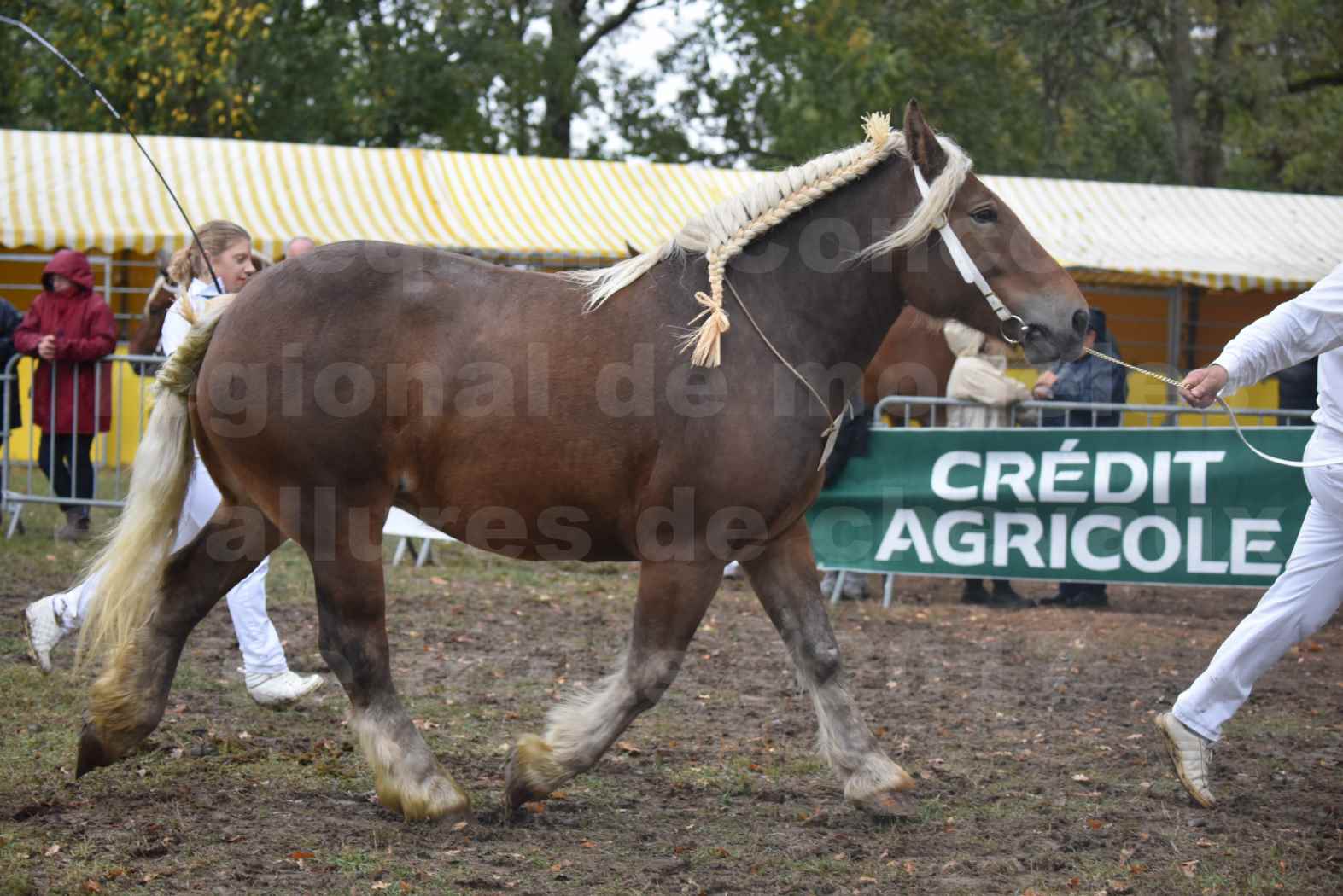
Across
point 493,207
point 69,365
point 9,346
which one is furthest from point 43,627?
point 493,207

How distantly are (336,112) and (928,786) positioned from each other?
2302 centimetres

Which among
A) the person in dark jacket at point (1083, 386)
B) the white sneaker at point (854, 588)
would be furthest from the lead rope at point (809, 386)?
the person in dark jacket at point (1083, 386)

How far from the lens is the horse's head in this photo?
4.25m

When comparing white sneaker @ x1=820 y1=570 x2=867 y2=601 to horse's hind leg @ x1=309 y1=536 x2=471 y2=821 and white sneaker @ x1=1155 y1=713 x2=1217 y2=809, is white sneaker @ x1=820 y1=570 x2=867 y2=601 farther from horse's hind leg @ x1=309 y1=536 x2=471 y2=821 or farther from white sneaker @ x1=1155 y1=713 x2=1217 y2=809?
horse's hind leg @ x1=309 y1=536 x2=471 y2=821

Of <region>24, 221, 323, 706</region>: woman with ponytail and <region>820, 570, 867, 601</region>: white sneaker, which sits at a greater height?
<region>24, 221, 323, 706</region>: woman with ponytail

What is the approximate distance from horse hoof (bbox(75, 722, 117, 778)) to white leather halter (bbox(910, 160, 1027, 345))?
3221mm

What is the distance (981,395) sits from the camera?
9273 millimetres

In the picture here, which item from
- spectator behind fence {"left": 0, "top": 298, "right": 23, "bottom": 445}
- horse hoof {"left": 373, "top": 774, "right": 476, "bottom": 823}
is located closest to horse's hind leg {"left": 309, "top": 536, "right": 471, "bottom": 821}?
horse hoof {"left": 373, "top": 774, "right": 476, "bottom": 823}

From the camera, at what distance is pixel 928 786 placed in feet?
15.9

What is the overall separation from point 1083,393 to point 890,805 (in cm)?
586

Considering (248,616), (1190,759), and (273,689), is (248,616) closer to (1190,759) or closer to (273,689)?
(273,689)

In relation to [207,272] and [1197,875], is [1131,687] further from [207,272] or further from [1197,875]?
[207,272]

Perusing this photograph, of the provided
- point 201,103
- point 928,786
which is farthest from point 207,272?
point 201,103

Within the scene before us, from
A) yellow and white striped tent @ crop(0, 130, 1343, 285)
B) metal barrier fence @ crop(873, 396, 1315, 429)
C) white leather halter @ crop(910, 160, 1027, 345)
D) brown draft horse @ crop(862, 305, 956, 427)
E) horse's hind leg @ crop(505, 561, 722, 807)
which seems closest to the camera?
horse's hind leg @ crop(505, 561, 722, 807)
